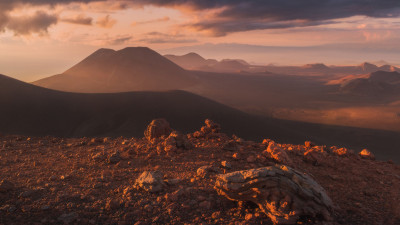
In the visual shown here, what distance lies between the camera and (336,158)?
8633 mm

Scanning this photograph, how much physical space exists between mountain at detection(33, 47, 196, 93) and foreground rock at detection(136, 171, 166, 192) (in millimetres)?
98577

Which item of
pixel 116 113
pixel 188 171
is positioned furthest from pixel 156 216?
pixel 116 113

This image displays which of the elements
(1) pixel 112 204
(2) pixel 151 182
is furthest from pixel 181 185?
(1) pixel 112 204

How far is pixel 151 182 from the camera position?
6.03 m

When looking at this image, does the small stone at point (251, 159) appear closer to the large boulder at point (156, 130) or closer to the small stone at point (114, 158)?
the small stone at point (114, 158)

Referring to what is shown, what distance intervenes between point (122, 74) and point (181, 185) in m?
117

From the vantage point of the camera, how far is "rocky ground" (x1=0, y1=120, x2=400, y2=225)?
511 centimetres

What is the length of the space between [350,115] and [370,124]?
35.9ft

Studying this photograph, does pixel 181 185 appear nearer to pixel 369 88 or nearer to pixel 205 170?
pixel 205 170

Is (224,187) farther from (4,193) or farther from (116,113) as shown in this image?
(116,113)

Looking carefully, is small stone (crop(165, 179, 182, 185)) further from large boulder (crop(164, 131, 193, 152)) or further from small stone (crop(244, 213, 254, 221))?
large boulder (crop(164, 131, 193, 152))

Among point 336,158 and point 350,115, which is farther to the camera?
point 350,115

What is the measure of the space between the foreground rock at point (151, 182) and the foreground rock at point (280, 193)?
5.08 feet

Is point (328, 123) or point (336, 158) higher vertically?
point (336, 158)
